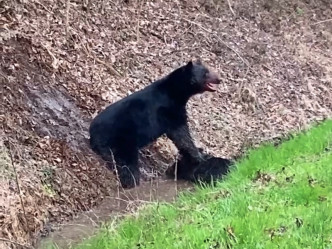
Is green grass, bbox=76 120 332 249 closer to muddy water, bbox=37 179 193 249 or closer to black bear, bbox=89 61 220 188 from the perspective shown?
muddy water, bbox=37 179 193 249

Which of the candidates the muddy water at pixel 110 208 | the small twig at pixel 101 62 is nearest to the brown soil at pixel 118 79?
the small twig at pixel 101 62

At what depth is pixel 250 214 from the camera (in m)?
5.78

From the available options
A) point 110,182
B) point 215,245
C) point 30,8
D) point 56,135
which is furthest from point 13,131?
point 215,245

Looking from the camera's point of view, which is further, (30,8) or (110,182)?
(30,8)

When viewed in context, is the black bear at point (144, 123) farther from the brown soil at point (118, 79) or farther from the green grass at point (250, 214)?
the green grass at point (250, 214)

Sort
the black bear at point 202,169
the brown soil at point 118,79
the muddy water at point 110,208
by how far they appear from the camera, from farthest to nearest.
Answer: the black bear at point 202,169
the brown soil at point 118,79
the muddy water at point 110,208

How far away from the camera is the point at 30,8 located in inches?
449

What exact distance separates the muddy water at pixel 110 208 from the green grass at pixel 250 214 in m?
0.50

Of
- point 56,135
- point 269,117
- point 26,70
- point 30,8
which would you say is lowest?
point 269,117

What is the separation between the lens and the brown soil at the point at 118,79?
839 centimetres

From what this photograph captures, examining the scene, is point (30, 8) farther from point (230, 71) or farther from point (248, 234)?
point (248, 234)

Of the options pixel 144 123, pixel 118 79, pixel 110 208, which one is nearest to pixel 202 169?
pixel 144 123

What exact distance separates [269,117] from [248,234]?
325 inches

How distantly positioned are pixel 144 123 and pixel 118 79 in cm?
255
